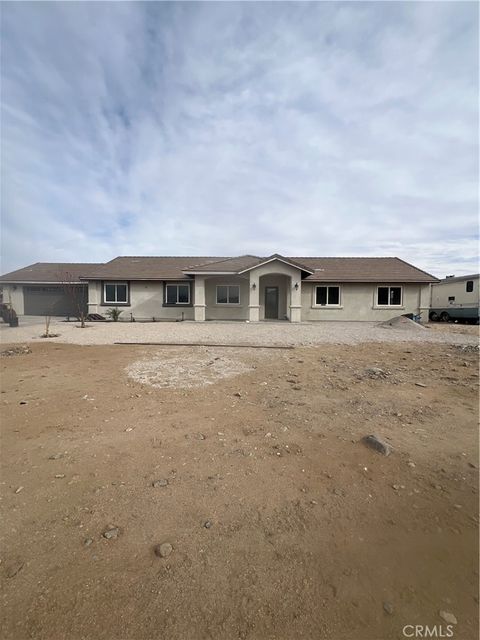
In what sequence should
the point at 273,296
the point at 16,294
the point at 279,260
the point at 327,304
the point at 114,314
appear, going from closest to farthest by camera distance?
the point at 279,260 → the point at 114,314 → the point at 327,304 → the point at 273,296 → the point at 16,294

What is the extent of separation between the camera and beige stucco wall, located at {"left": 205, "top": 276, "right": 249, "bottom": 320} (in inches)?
832

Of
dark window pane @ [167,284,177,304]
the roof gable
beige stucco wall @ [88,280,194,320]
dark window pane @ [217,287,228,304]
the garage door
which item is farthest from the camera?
the garage door

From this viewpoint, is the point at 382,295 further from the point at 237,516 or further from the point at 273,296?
the point at 237,516

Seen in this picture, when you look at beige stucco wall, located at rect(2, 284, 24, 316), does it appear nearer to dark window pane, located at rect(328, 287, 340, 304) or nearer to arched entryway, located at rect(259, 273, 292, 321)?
arched entryway, located at rect(259, 273, 292, 321)

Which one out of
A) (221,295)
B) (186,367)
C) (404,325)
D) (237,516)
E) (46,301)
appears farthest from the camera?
(46,301)

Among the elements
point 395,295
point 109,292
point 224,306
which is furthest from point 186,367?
point 395,295

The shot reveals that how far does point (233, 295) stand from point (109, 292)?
882cm

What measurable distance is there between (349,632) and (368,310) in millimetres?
21096

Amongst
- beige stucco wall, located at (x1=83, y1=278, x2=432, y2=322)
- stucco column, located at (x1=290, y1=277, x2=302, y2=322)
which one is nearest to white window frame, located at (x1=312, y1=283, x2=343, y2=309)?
beige stucco wall, located at (x1=83, y1=278, x2=432, y2=322)

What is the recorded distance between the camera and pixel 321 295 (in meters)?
21.3

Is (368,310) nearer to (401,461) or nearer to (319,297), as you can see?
(319,297)

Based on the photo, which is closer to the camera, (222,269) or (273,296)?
(222,269)

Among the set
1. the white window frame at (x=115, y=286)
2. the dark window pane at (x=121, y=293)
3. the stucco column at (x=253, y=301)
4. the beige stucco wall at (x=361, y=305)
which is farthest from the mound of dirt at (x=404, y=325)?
the dark window pane at (x=121, y=293)

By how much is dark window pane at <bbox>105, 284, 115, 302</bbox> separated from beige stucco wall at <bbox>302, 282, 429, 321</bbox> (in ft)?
43.9
